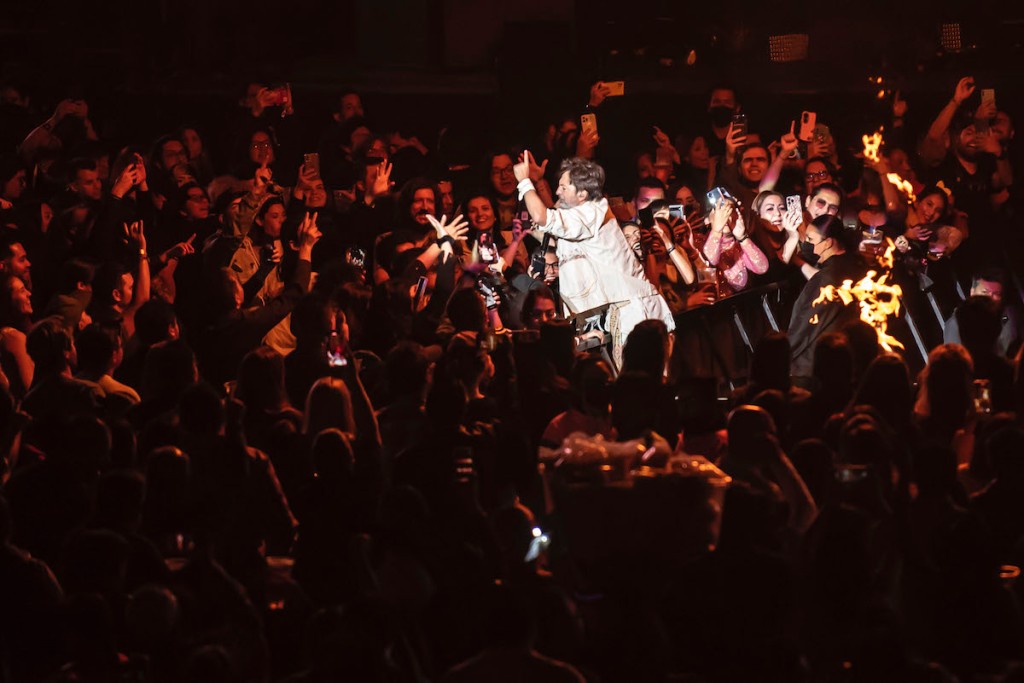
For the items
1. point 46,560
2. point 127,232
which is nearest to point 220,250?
point 127,232

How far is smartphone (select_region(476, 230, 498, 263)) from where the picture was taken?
392 inches

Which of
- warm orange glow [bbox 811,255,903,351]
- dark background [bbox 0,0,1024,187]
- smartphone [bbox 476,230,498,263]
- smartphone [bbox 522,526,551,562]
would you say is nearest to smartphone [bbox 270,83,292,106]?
dark background [bbox 0,0,1024,187]

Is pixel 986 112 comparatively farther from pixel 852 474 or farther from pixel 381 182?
pixel 852 474

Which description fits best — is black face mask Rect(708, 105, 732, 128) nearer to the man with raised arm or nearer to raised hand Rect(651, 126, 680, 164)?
raised hand Rect(651, 126, 680, 164)

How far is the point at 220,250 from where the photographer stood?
28.6 ft

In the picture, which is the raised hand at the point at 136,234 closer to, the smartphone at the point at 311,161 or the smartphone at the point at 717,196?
the smartphone at the point at 311,161

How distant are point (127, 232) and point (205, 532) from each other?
13.1 ft

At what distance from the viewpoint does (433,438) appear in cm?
537

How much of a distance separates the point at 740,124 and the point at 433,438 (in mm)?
6355

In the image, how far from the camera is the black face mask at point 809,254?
968cm

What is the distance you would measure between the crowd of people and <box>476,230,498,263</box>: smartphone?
0.02m

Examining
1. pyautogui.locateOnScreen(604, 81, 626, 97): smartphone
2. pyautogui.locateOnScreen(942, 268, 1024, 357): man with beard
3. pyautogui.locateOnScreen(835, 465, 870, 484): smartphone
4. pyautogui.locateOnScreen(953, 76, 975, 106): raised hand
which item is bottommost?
pyautogui.locateOnScreen(942, 268, 1024, 357): man with beard

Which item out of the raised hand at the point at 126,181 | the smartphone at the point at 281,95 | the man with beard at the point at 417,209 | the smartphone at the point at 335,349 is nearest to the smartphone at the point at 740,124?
the man with beard at the point at 417,209

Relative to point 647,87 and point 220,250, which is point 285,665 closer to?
point 220,250
